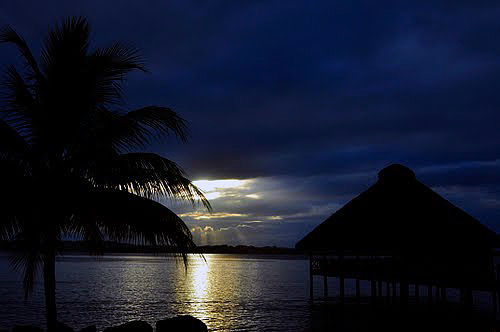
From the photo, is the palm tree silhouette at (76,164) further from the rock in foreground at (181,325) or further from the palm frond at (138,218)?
the rock in foreground at (181,325)

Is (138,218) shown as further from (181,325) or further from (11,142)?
(181,325)

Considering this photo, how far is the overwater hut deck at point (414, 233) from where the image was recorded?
13875mm

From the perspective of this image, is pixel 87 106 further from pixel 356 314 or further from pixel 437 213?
pixel 356 314

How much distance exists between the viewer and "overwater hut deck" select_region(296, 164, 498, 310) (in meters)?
13.9

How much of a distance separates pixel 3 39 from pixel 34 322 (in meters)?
20.9

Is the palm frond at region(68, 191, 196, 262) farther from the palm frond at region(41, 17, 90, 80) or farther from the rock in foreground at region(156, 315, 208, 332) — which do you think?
the rock in foreground at region(156, 315, 208, 332)

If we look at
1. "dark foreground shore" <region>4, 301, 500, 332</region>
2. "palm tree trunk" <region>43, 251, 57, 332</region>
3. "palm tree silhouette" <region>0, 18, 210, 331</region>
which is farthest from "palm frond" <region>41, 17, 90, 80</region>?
"dark foreground shore" <region>4, 301, 500, 332</region>

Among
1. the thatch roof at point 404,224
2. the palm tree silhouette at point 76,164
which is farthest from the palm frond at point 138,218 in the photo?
the thatch roof at point 404,224

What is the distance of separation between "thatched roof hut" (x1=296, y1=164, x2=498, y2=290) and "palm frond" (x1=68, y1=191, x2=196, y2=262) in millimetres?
8007

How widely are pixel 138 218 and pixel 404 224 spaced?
9.30 meters

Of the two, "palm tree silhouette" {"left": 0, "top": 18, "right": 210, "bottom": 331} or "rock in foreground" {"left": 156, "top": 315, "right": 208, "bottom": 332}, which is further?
"rock in foreground" {"left": 156, "top": 315, "right": 208, "bottom": 332}

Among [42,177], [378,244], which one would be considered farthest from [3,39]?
[378,244]

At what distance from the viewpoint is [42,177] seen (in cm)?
748

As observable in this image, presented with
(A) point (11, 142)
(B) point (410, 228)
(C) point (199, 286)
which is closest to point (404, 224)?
(B) point (410, 228)
